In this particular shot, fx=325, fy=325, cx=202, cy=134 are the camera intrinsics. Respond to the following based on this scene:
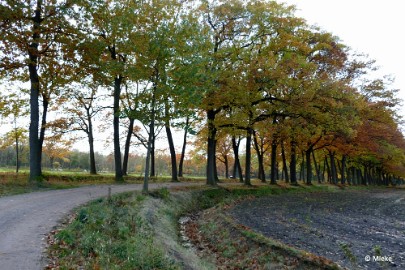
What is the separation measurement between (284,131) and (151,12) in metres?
16.0

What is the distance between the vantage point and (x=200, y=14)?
27219 mm

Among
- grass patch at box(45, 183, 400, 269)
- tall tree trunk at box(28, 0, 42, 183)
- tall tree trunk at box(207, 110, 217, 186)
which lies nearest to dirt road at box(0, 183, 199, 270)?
grass patch at box(45, 183, 400, 269)

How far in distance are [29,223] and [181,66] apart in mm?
11377

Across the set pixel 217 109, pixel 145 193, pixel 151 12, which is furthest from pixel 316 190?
pixel 151 12

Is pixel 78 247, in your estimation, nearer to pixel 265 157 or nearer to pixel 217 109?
pixel 217 109

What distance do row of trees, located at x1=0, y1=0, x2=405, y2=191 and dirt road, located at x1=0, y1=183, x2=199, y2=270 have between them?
5420 millimetres

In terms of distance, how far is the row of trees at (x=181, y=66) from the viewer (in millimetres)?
18594

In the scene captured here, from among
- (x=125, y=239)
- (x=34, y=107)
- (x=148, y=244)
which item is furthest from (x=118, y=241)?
(x=34, y=107)

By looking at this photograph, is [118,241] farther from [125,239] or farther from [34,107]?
[34,107]

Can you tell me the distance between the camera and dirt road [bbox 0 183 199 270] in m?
7.25

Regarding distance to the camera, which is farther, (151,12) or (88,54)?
(88,54)

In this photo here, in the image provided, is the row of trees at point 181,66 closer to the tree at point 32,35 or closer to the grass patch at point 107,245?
the tree at point 32,35

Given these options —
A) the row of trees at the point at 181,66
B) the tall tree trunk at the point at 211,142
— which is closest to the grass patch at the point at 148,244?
the row of trees at the point at 181,66

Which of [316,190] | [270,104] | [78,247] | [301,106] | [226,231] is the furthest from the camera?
[316,190]
